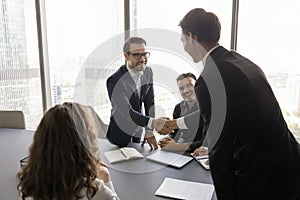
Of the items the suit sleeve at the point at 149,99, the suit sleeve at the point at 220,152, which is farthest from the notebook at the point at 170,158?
the suit sleeve at the point at 149,99

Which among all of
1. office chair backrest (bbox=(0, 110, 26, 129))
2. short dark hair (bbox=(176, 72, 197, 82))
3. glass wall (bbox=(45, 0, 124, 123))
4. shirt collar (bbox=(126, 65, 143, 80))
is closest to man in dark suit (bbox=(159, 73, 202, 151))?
short dark hair (bbox=(176, 72, 197, 82))

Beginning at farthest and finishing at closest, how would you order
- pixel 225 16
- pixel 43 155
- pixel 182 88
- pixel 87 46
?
1. pixel 87 46
2. pixel 225 16
3. pixel 182 88
4. pixel 43 155

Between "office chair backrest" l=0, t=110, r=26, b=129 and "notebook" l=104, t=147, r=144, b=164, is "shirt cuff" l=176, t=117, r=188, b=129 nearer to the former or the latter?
"notebook" l=104, t=147, r=144, b=164

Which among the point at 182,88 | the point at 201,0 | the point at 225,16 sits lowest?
the point at 182,88

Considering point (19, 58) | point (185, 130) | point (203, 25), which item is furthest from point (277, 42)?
point (19, 58)

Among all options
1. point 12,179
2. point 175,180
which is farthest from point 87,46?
point 175,180

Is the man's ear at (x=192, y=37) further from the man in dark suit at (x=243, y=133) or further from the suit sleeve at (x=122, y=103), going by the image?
the suit sleeve at (x=122, y=103)

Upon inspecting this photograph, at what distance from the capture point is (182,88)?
2.36m

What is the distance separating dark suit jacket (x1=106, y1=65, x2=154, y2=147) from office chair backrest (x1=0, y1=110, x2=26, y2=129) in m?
1.20

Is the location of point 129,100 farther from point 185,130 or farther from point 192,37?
point 192,37

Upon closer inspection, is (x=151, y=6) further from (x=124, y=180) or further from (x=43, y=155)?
(x=43, y=155)

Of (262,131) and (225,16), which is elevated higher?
(225,16)

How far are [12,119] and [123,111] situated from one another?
1406 mm

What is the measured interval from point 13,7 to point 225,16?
9.38 ft
